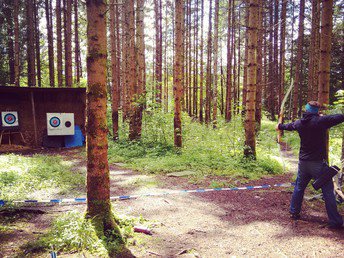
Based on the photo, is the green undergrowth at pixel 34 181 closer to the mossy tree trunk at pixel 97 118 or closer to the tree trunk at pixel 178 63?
the mossy tree trunk at pixel 97 118

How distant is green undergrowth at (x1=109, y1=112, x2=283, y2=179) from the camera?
28.6 feet

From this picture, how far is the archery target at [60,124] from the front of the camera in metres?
14.9

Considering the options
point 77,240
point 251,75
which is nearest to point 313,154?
point 77,240

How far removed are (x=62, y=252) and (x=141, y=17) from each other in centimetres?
1277

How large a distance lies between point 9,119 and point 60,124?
2.51m

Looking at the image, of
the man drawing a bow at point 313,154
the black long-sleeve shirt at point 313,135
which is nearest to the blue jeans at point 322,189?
the man drawing a bow at point 313,154

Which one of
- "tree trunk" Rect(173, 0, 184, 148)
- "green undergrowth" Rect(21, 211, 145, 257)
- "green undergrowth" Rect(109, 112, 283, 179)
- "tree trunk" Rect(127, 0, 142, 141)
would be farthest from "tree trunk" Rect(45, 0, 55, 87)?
"green undergrowth" Rect(21, 211, 145, 257)

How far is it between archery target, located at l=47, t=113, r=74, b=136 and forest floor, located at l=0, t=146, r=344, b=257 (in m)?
9.52

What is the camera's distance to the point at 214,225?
473cm

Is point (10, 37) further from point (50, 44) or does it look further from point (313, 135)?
point (313, 135)

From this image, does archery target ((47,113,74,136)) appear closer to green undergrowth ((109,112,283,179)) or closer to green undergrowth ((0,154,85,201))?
green undergrowth ((109,112,283,179))

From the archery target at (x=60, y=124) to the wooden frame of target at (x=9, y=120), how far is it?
1.59 metres

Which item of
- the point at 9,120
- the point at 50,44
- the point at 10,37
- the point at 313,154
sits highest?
the point at 10,37

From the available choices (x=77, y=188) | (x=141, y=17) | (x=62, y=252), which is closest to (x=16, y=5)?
(x=141, y=17)
